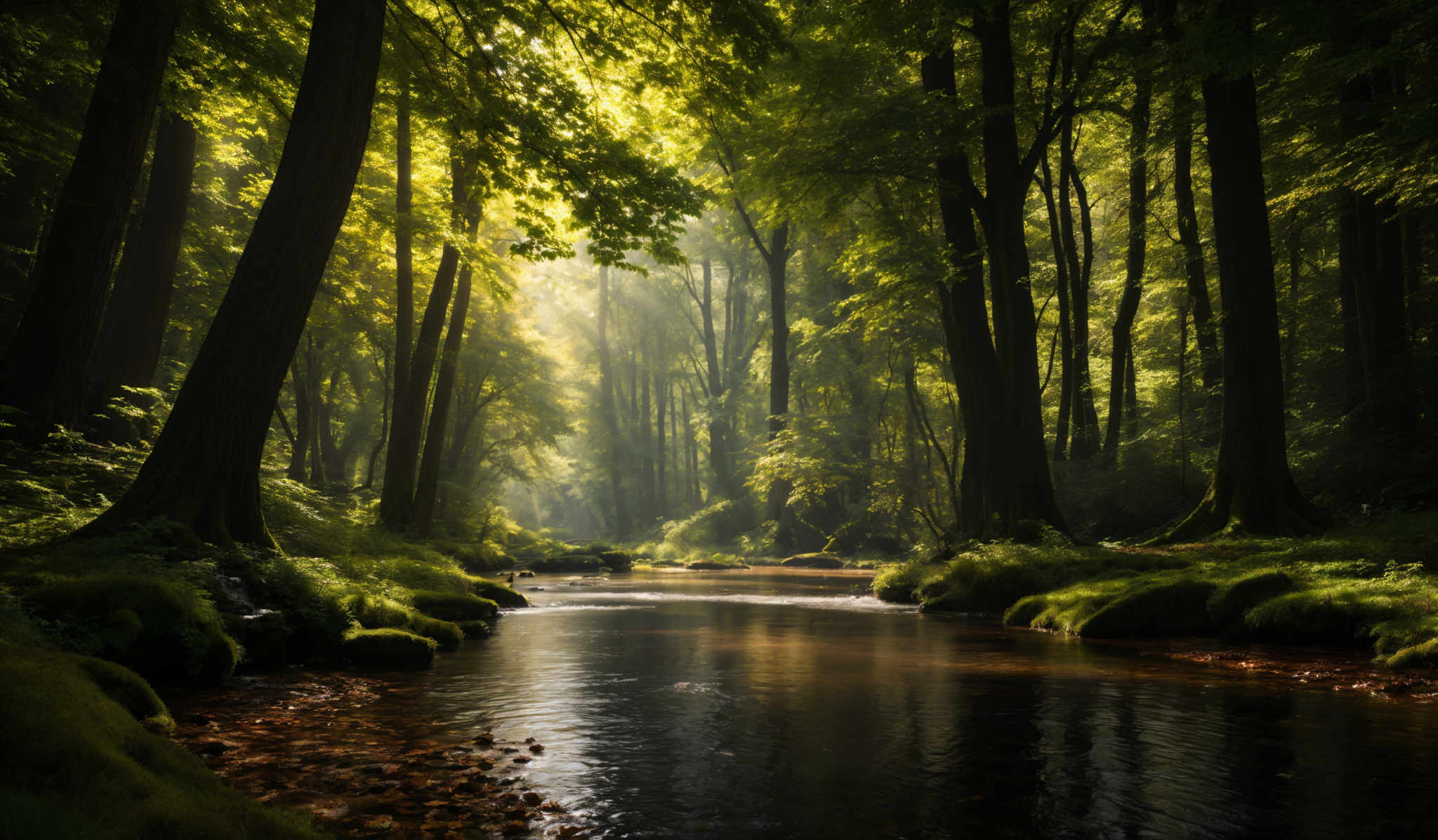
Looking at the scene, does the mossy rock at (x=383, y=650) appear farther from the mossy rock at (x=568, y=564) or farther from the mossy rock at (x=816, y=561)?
the mossy rock at (x=816, y=561)

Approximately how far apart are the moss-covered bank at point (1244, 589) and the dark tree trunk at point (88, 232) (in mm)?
11889

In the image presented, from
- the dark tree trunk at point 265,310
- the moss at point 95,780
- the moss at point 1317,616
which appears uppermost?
the dark tree trunk at point 265,310

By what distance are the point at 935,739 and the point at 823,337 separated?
21212 millimetres

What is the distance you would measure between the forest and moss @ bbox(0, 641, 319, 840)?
0.9 inches

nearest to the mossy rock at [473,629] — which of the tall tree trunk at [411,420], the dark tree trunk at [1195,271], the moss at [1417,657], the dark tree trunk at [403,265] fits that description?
the tall tree trunk at [411,420]

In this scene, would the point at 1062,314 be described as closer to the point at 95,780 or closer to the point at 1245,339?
the point at 1245,339

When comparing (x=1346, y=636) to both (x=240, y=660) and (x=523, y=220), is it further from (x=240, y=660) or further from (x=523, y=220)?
(x=523, y=220)

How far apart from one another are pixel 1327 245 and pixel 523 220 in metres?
19.8

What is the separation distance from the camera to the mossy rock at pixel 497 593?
13.8 meters

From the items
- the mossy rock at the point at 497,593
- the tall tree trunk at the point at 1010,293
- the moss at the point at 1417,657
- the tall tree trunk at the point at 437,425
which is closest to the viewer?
the moss at the point at 1417,657

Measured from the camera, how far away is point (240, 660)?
6.54 meters

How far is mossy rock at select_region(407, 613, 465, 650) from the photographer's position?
346 inches

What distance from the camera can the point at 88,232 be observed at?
8.98 meters

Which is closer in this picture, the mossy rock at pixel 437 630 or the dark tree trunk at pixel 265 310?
the dark tree trunk at pixel 265 310
